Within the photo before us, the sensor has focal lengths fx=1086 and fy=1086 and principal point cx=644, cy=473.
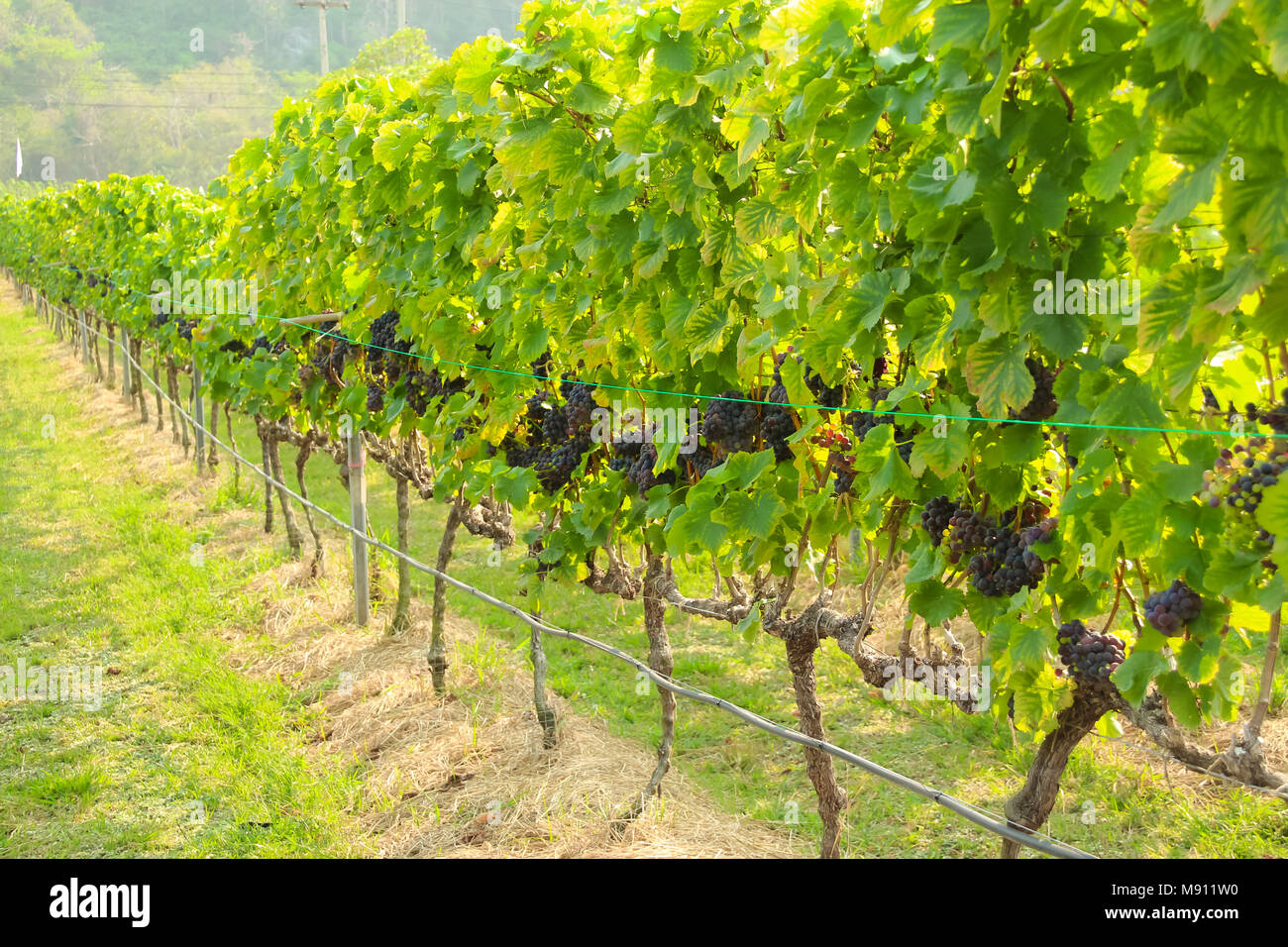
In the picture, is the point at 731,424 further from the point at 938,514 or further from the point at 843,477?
the point at 938,514

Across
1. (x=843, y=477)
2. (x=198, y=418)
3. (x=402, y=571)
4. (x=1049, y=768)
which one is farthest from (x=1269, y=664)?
(x=198, y=418)

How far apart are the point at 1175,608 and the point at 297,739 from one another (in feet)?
14.0

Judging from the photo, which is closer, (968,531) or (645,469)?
(968,531)

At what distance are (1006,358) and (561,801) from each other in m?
3.10

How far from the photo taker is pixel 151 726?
5270mm

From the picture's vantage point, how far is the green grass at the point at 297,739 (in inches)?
169

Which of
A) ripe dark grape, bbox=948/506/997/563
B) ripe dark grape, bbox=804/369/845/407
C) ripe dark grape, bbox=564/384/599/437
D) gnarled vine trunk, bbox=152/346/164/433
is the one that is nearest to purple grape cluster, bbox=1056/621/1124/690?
ripe dark grape, bbox=948/506/997/563

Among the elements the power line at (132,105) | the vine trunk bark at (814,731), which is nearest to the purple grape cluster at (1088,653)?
the vine trunk bark at (814,731)

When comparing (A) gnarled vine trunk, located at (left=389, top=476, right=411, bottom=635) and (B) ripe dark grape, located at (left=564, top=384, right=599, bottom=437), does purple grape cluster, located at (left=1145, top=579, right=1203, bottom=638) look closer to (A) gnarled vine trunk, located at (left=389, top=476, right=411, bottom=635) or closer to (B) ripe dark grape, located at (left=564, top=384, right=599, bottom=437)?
(B) ripe dark grape, located at (left=564, top=384, right=599, bottom=437)

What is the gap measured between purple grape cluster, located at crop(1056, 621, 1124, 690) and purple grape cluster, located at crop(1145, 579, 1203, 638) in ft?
0.94

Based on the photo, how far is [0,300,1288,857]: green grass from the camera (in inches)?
169

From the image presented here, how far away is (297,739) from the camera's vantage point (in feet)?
16.5

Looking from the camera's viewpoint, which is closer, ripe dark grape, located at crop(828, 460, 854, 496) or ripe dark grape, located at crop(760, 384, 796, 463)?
ripe dark grape, located at crop(828, 460, 854, 496)
